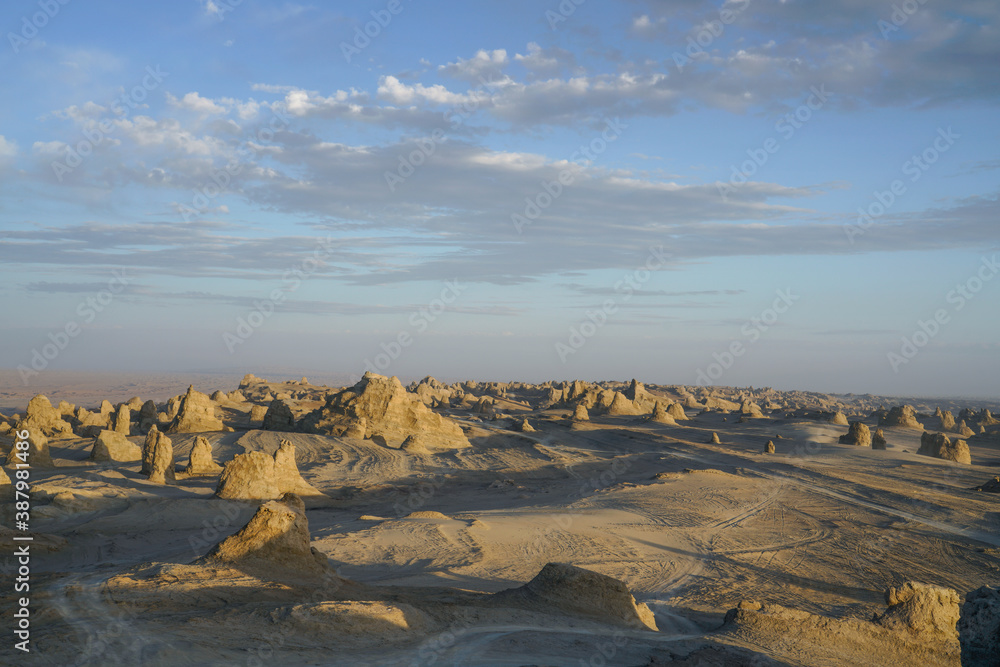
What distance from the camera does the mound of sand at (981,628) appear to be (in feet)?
18.5

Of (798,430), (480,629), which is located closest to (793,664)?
(480,629)

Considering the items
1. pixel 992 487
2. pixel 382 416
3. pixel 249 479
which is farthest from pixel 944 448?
pixel 249 479

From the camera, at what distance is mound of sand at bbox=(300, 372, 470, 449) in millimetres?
37750

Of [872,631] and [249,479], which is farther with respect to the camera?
[249,479]

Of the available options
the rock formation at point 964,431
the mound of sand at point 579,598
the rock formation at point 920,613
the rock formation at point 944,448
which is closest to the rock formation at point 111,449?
the mound of sand at point 579,598

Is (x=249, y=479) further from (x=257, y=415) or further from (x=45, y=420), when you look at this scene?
(x=257, y=415)

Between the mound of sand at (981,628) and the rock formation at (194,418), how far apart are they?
38794 millimetres

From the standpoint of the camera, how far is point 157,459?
78.0 feet

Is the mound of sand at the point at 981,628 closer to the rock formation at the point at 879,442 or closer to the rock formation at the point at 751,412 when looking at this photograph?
the rock formation at the point at 879,442

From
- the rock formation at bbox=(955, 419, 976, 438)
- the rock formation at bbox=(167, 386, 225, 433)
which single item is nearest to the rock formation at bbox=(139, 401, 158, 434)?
the rock formation at bbox=(167, 386, 225, 433)

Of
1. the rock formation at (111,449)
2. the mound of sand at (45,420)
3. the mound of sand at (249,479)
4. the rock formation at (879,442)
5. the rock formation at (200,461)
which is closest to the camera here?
the mound of sand at (249,479)

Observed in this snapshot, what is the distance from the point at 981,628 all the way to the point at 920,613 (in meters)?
5.09

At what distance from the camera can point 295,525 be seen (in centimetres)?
1041

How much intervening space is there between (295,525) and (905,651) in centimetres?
959
